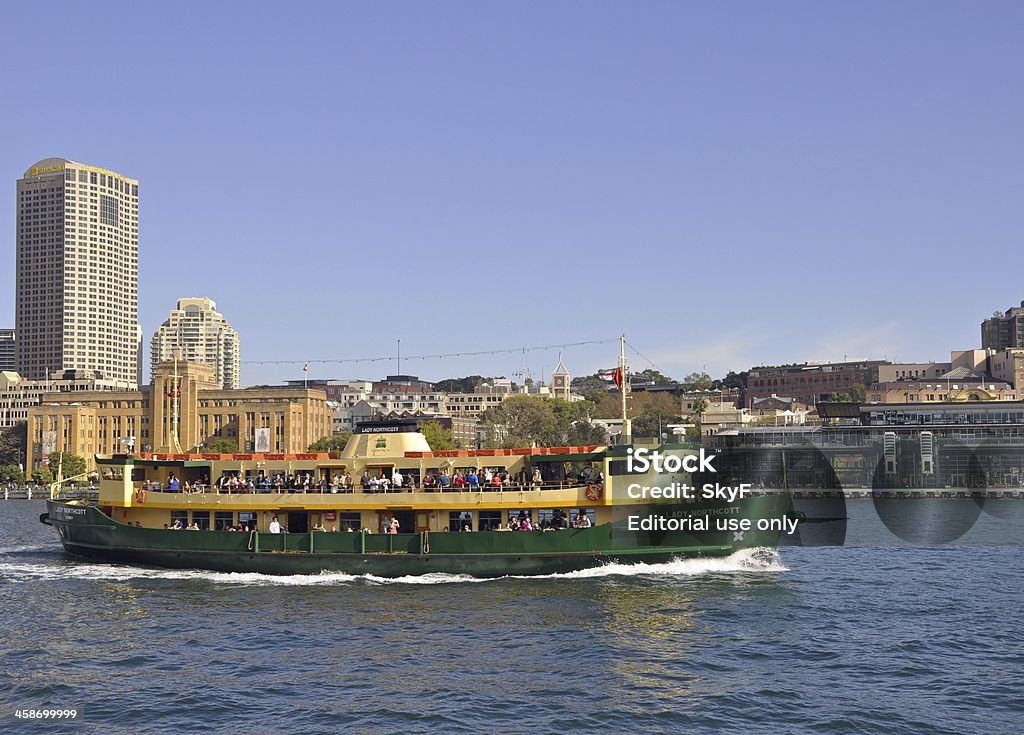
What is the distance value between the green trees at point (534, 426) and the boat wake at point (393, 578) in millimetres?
104507

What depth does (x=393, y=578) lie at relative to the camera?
4262cm

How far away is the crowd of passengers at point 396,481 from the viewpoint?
44094mm

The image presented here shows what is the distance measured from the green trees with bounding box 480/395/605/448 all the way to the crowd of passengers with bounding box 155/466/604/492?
103 meters

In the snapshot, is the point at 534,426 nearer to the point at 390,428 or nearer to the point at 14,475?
the point at 14,475

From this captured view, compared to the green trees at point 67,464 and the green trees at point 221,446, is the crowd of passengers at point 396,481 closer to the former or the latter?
the green trees at point 221,446

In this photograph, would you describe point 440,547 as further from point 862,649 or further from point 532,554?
point 862,649

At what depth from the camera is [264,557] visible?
4372cm

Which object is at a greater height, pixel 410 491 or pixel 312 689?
pixel 410 491

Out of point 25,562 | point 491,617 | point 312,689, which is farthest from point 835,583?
point 25,562

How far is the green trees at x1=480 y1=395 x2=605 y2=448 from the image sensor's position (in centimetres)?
15400

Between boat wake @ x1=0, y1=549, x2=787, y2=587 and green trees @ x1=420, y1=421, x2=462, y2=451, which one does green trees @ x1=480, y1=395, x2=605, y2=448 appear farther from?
boat wake @ x1=0, y1=549, x2=787, y2=587

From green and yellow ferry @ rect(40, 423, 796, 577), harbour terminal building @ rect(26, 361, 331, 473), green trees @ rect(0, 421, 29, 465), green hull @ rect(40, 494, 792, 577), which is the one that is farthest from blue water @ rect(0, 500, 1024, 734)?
green trees @ rect(0, 421, 29, 465)

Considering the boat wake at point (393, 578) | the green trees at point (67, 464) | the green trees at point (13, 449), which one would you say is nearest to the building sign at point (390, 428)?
the boat wake at point (393, 578)

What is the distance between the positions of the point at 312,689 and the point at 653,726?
8.12 m
